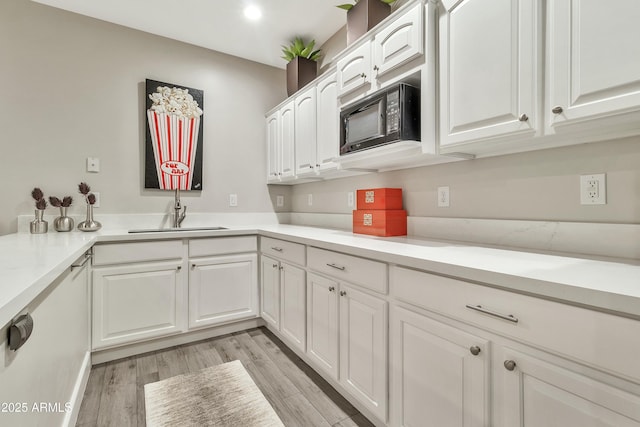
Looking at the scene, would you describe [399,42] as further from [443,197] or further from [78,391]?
[78,391]

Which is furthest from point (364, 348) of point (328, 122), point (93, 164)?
point (93, 164)

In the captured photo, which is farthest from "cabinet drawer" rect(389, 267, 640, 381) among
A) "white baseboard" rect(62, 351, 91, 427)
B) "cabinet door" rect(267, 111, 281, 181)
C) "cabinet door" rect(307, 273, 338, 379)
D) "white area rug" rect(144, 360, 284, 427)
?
"cabinet door" rect(267, 111, 281, 181)

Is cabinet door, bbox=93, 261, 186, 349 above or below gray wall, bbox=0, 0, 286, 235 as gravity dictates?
below

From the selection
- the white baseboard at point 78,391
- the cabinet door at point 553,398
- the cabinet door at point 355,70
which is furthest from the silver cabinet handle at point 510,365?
the white baseboard at point 78,391

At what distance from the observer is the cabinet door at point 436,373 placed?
963mm

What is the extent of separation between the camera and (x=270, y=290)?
2.42 m

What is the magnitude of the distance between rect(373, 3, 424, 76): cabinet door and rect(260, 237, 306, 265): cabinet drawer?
1166 millimetres

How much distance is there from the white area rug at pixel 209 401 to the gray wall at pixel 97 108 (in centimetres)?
153

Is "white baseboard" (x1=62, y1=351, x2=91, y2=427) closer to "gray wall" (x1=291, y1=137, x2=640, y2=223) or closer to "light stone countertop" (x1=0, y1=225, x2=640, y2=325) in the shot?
"light stone countertop" (x1=0, y1=225, x2=640, y2=325)

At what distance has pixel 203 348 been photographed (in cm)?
233

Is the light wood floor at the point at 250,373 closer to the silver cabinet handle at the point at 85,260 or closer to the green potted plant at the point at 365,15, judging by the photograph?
the silver cabinet handle at the point at 85,260

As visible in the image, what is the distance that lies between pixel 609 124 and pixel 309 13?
224 centimetres

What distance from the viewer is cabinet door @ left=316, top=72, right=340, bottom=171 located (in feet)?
7.22

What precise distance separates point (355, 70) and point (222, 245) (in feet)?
5.34
